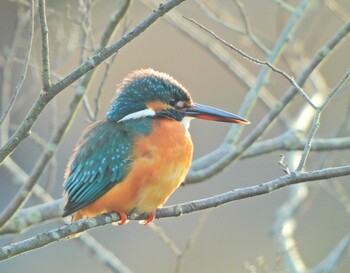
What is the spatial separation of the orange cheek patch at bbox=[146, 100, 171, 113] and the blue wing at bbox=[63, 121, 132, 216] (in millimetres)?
165

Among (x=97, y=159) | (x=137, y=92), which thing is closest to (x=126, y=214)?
(x=97, y=159)

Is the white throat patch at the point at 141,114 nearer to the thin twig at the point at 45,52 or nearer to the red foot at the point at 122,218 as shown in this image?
the red foot at the point at 122,218

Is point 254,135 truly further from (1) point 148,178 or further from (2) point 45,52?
(2) point 45,52

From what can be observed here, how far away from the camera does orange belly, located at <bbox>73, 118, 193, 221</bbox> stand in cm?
287

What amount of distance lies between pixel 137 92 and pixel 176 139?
1.06ft

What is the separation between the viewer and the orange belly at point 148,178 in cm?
287

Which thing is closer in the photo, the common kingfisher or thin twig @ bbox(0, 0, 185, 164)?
thin twig @ bbox(0, 0, 185, 164)

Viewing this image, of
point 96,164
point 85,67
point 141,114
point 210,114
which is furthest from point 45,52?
point 210,114

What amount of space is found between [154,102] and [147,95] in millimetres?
41

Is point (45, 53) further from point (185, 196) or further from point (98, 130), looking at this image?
point (185, 196)

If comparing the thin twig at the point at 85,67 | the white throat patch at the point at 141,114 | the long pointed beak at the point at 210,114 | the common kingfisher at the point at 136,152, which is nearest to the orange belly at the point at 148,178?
the common kingfisher at the point at 136,152

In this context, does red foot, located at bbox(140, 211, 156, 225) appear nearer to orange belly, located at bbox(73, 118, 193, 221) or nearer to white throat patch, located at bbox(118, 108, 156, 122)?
orange belly, located at bbox(73, 118, 193, 221)

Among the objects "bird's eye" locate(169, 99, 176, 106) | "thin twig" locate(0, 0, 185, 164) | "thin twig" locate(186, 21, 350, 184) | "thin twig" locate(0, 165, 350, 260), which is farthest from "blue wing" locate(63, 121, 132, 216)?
"thin twig" locate(0, 0, 185, 164)

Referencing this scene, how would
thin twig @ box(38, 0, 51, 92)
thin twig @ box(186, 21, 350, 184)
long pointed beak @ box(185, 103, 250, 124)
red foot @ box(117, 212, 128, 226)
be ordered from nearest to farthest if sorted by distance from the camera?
1. thin twig @ box(38, 0, 51, 92)
2. red foot @ box(117, 212, 128, 226)
3. thin twig @ box(186, 21, 350, 184)
4. long pointed beak @ box(185, 103, 250, 124)
